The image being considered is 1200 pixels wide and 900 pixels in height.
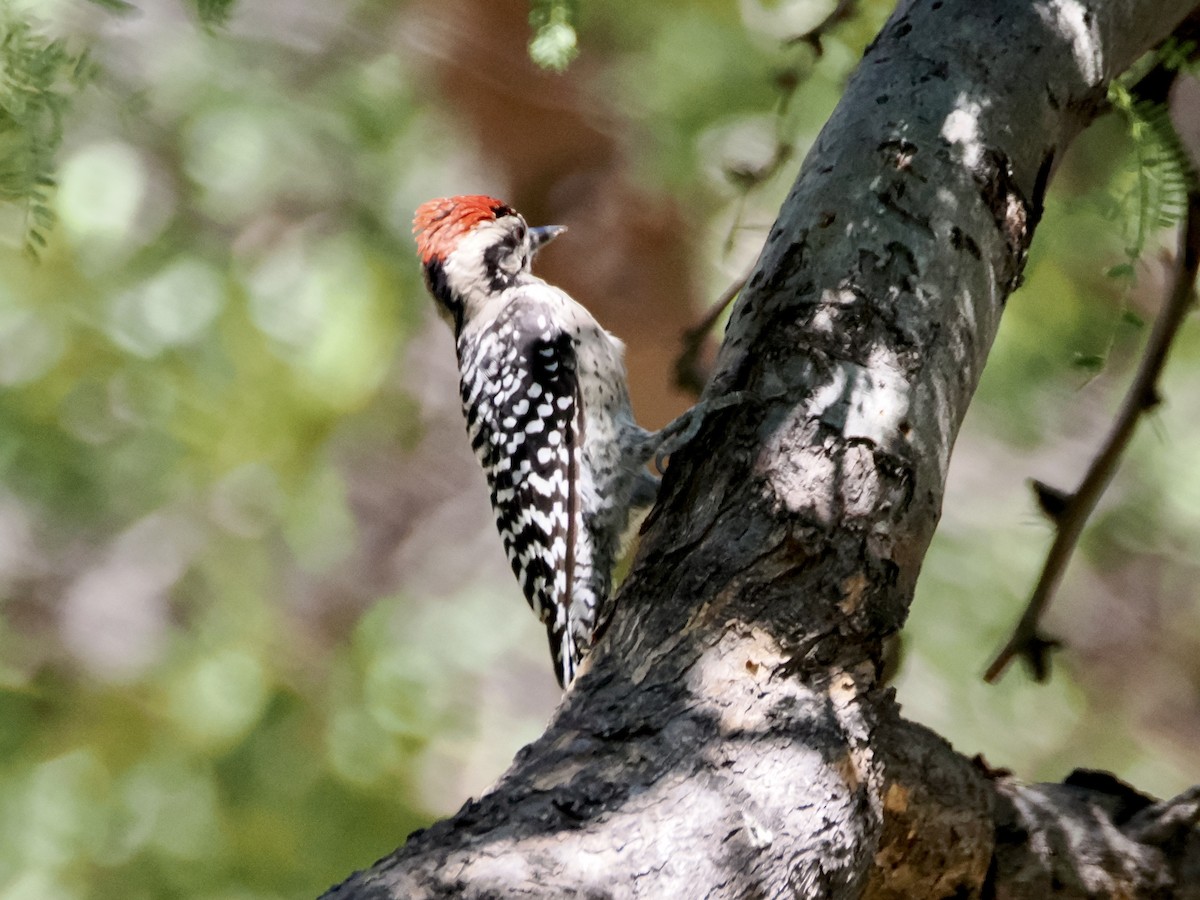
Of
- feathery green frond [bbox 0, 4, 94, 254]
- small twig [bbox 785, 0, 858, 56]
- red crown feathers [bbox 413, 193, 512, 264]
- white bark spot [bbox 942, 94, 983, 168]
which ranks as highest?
red crown feathers [bbox 413, 193, 512, 264]

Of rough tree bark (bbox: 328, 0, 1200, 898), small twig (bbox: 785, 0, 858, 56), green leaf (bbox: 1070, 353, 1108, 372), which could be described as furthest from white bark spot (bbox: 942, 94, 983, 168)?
small twig (bbox: 785, 0, 858, 56)

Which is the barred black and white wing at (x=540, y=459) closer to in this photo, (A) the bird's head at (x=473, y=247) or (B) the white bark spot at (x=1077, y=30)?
(A) the bird's head at (x=473, y=247)

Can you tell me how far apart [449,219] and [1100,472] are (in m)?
1.81

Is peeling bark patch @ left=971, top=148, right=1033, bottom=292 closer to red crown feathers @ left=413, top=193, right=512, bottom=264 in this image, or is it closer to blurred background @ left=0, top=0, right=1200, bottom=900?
red crown feathers @ left=413, top=193, right=512, bottom=264

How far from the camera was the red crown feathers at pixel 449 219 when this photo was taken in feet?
10.3

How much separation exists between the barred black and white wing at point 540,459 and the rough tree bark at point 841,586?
89cm

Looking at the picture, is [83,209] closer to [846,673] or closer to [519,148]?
[519,148]

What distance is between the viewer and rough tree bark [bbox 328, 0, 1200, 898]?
109cm

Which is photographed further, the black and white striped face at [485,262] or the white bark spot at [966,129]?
the black and white striped face at [485,262]

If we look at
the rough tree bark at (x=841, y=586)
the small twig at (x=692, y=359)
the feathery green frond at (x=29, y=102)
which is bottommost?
the rough tree bark at (x=841, y=586)

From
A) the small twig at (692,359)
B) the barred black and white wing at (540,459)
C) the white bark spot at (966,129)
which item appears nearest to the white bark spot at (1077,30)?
the white bark spot at (966,129)

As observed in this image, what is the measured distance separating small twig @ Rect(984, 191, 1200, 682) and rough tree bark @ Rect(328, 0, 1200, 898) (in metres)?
0.47

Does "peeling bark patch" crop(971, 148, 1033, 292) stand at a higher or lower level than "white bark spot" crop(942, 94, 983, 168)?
lower

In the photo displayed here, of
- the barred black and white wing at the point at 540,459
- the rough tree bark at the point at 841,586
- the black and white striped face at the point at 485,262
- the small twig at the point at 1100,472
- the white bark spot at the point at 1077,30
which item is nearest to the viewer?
the rough tree bark at the point at 841,586
